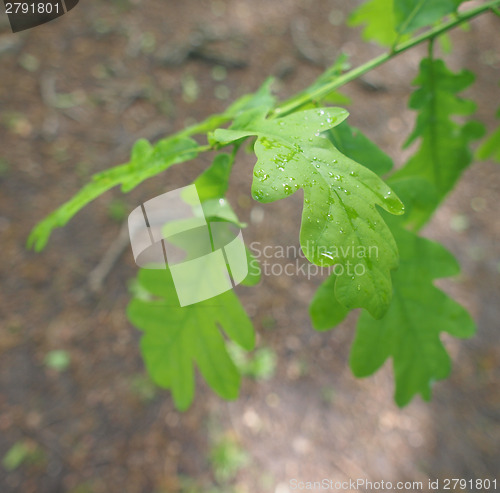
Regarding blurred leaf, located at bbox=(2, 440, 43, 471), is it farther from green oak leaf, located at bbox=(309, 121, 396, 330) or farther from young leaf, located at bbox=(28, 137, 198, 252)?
green oak leaf, located at bbox=(309, 121, 396, 330)

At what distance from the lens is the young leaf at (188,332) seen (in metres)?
1.15

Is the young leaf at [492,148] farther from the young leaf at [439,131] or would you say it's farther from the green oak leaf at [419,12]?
the green oak leaf at [419,12]

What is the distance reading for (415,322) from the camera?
1.13 m

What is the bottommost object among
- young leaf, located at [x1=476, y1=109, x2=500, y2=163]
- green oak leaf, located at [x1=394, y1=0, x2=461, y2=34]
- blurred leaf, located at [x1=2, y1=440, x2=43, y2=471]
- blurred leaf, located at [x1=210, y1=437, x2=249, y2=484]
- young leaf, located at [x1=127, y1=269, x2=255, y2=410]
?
blurred leaf, located at [x1=210, y1=437, x2=249, y2=484]

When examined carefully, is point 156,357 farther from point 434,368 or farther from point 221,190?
point 434,368

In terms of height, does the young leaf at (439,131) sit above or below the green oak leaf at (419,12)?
below

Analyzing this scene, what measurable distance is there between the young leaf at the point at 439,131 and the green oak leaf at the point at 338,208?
62cm

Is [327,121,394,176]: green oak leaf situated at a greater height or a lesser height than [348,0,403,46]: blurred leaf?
lesser

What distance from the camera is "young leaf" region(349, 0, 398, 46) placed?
1620mm

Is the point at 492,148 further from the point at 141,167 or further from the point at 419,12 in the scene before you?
the point at 141,167

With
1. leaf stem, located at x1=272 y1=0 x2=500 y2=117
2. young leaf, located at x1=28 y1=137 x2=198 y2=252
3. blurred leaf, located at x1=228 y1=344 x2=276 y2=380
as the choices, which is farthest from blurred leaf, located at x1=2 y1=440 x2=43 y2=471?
leaf stem, located at x1=272 y1=0 x2=500 y2=117

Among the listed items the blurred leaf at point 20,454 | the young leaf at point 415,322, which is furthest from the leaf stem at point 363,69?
the blurred leaf at point 20,454

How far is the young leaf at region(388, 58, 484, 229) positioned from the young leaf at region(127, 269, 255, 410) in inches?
26.9

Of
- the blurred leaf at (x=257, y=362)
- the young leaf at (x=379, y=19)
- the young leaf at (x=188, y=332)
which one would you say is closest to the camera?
the young leaf at (x=188, y=332)
